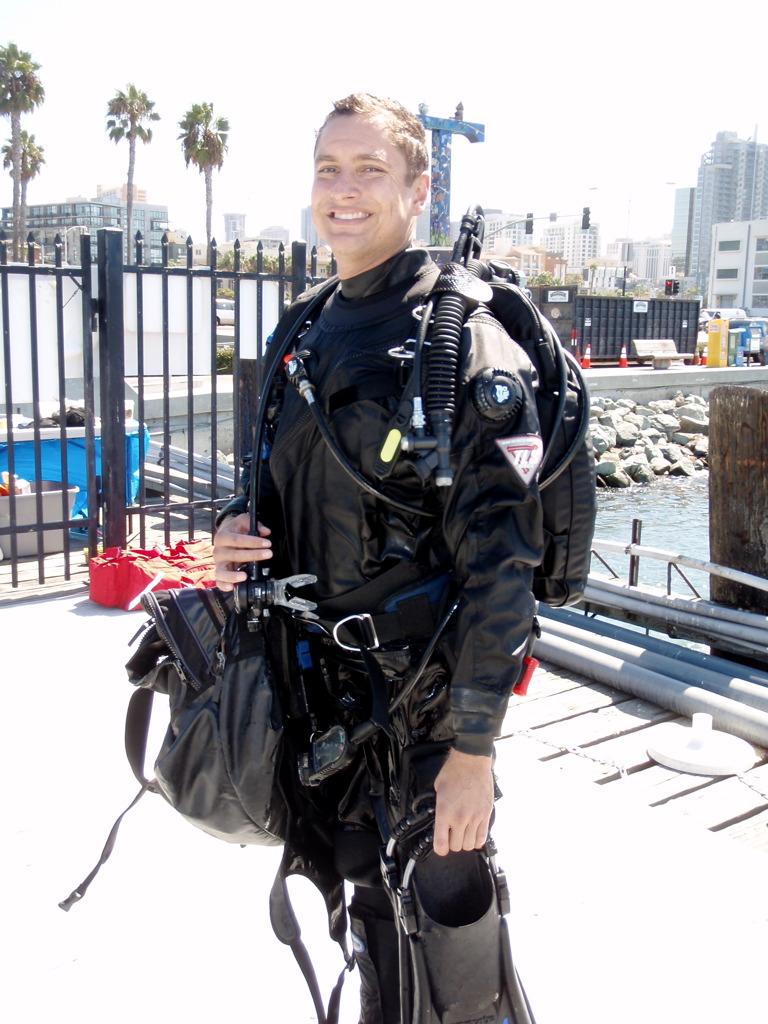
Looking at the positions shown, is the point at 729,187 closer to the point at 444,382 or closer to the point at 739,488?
the point at 739,488

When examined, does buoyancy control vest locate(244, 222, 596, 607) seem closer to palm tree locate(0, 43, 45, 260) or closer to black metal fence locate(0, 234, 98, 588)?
black metal fence locate(0, 234, 98, 588)

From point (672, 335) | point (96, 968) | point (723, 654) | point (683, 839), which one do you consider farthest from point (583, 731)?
point (672, 335)

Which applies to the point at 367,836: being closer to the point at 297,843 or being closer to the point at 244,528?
the point at 297,843

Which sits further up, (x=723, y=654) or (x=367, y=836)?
(x=367, y=836)

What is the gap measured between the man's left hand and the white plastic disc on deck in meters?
2.39

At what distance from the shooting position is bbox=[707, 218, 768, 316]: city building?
303ft

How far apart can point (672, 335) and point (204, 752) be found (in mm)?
37181

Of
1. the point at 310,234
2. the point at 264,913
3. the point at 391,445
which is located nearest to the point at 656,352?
the point at 264,913

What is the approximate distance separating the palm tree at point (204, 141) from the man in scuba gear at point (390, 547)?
154ft

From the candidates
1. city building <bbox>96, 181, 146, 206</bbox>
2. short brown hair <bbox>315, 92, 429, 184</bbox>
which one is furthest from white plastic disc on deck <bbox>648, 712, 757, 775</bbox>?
city building <bbox>96, 181, 146, 206</bbox>

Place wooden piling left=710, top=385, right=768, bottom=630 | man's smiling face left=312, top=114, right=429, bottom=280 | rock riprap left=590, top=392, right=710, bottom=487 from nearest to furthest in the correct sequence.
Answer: man's smiling face left=312, top=114, right=429, bottom=280 → wooden piling left=710, top=385, right=768, bottom=630 → rock riprap left=590, top=392, right=710, bottom=487

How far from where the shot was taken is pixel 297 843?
2025mm

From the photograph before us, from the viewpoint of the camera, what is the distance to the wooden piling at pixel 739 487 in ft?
18.3

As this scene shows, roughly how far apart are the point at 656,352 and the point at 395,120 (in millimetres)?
34550
